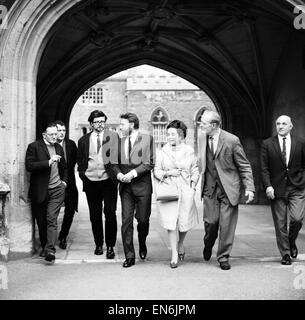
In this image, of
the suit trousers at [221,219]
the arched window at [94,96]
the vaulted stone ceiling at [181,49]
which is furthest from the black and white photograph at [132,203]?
the arched window at [94,96]

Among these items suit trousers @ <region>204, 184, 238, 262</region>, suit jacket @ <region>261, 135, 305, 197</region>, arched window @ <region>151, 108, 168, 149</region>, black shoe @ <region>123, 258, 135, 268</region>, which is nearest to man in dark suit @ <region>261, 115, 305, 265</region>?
suit jacket @ <region>261, 135, 305, 197</region>

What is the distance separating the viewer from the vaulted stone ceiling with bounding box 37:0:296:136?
9.97 meters

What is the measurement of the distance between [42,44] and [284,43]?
6.98 m

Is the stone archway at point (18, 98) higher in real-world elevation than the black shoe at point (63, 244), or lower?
higher

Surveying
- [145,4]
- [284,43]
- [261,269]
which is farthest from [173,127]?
[284,43]

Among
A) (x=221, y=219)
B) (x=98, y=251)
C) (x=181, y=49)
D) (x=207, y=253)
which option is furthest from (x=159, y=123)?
(x=221, y=219)

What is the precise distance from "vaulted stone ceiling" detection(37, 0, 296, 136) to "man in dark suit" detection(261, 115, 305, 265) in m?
3.90

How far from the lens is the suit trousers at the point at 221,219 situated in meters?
5.11

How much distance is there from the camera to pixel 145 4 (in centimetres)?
997

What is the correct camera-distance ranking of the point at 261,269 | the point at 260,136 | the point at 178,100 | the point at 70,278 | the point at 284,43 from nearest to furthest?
the point at 70,278, the point at 261,269, the point at 284,43, the point at 260,136, the point at 178,100

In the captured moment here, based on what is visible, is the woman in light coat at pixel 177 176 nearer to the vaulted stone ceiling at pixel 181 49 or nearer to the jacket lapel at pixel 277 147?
the jacket lapel at pixel 277 147

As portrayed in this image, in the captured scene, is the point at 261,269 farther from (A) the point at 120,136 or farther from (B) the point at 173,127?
(A) the point at 120,136

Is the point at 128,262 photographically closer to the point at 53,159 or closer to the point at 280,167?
the point at 53,159

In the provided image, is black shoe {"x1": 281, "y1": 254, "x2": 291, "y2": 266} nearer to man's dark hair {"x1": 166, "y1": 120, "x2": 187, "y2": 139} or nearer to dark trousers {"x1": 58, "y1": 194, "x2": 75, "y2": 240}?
man's dark hair {"x1": 166, "y1": 120, "x2": 187, "y2": 139}
